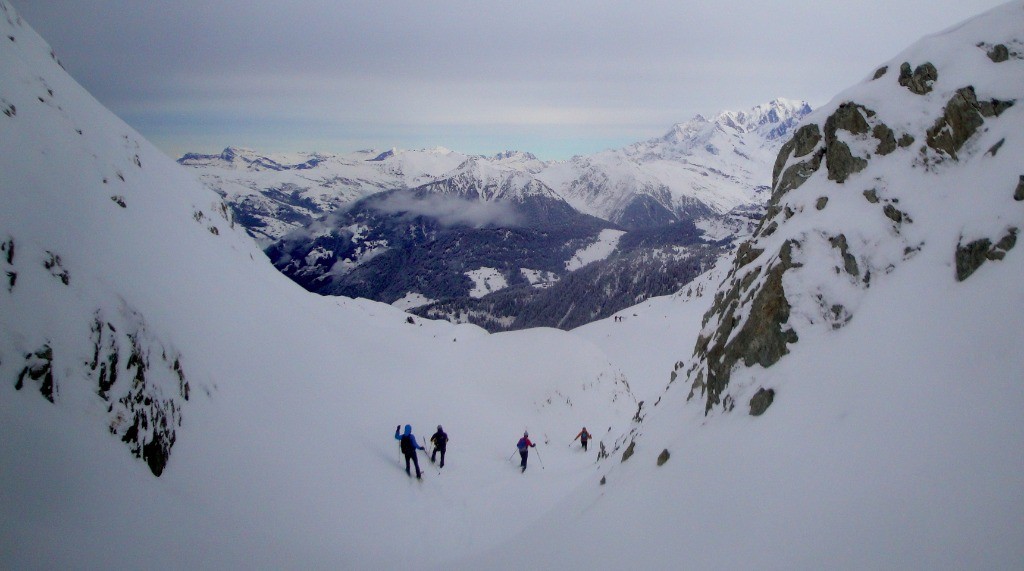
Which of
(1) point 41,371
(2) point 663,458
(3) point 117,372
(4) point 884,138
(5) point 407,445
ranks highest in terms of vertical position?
(4) point 884,138

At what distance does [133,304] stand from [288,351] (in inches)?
303

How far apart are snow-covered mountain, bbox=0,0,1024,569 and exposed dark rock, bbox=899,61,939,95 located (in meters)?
0.06

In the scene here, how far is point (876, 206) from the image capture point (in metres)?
12.1

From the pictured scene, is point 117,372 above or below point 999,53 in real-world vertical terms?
below

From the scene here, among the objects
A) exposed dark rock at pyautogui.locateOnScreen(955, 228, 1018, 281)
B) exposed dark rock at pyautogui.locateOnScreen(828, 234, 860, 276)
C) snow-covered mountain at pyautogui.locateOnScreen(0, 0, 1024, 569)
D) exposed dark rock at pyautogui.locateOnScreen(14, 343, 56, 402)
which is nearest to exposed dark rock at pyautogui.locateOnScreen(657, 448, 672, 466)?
snow-covered mountain at pyautogui.locateOnScreen(0, 0, 1024, 569)

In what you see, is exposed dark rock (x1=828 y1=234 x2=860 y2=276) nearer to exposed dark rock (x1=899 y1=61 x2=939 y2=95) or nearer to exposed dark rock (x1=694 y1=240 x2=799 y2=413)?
exposed dark rock (x1=694 y1=240 x2=799 y2=413)

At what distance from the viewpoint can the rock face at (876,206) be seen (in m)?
10.2

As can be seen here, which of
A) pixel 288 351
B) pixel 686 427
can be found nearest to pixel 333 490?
pixel 288 351

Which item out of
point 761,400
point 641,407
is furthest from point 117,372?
point 641,407

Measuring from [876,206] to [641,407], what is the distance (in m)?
11.4

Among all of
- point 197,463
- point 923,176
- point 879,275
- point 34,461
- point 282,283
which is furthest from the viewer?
point 282,283

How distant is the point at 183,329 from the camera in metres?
12.6

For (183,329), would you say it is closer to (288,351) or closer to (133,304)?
(133,304)

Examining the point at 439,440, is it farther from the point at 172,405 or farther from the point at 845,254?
the point at 845,254
